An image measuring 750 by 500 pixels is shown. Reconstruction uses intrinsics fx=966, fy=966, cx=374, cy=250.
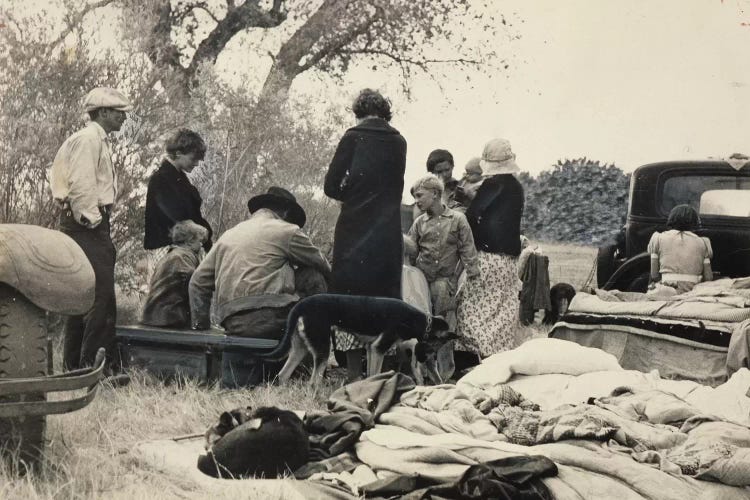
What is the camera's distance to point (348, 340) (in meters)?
5.54

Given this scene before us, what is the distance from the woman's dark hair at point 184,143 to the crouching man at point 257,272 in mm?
663

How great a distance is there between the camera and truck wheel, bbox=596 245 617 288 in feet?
28.0

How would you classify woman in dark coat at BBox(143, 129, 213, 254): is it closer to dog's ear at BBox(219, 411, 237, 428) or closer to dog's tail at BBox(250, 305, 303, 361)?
dog's tail at BBox(250, 305, 303, 361)

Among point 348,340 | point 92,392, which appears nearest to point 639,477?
point 92,392

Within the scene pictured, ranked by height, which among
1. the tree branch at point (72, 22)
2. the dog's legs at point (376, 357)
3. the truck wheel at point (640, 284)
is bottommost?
the dog's legs at point (376, 357)

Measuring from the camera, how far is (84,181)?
564 cm

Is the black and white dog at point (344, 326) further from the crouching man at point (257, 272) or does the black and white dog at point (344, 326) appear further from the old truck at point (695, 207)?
the old truck at point (695, 207)

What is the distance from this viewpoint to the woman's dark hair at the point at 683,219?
7359mm

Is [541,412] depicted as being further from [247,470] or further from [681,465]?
[247,470]

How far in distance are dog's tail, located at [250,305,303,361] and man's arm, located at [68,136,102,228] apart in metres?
1.29

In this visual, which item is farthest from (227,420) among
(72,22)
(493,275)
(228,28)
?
(228,28)

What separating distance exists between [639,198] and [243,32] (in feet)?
13.2

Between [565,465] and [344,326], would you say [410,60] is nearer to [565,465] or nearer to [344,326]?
[344,326]

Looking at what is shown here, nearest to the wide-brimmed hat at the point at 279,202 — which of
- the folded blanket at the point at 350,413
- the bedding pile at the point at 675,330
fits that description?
the folded blanket at the point at 350,413
